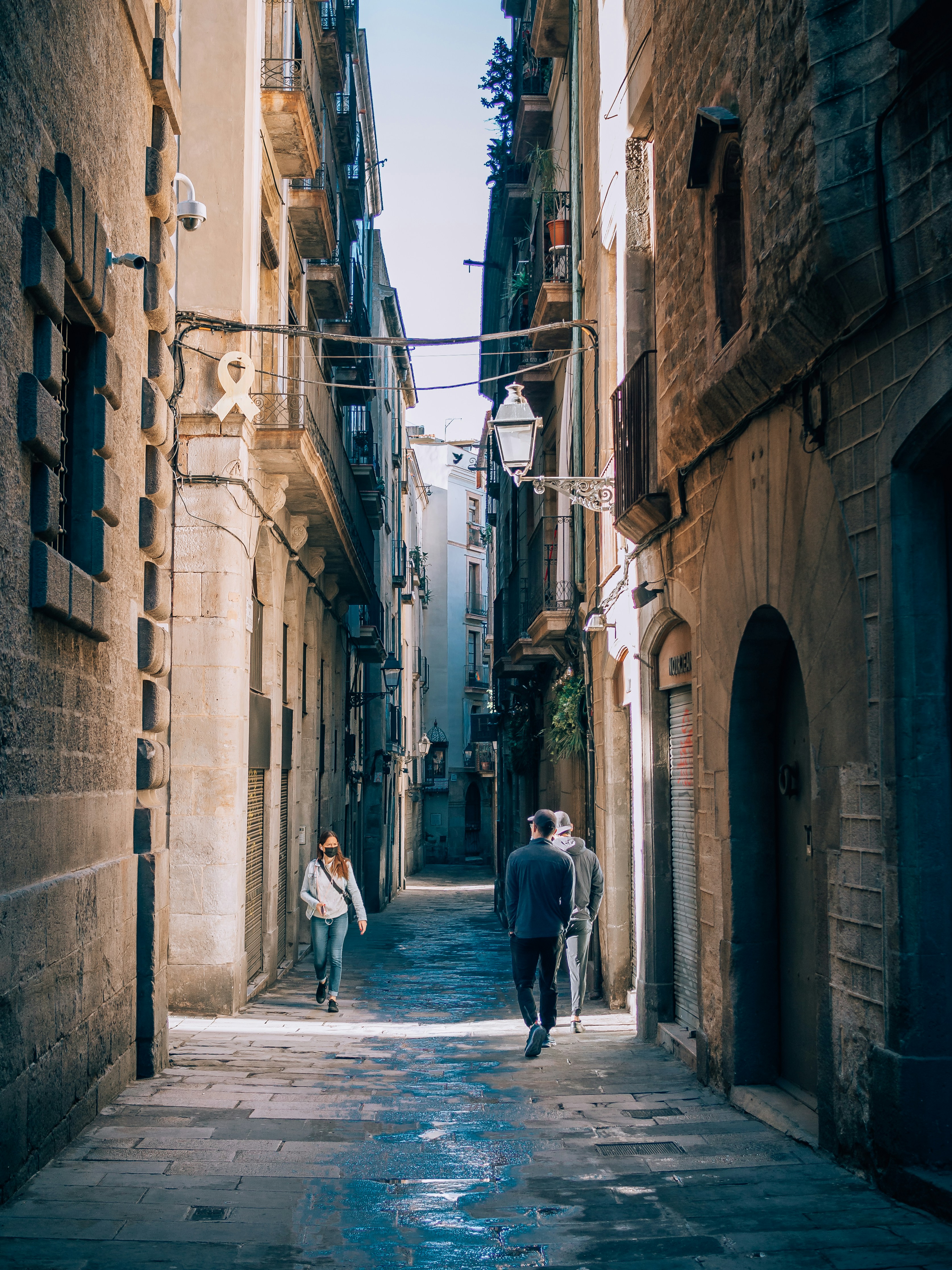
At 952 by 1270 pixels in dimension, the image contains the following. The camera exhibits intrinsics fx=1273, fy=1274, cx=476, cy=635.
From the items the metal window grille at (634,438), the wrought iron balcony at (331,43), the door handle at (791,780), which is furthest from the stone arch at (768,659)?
the wrought iron balcony at (331,43)

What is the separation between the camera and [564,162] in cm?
1778

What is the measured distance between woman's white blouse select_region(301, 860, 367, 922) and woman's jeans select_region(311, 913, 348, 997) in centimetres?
10

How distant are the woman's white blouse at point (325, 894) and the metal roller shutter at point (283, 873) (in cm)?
364

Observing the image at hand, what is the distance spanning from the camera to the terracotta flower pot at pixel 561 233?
16.6m

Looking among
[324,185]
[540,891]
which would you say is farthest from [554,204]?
[540,891]

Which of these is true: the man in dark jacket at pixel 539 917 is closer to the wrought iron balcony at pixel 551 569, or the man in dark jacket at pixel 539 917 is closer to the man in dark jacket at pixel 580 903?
the man in dark jacket at pixel 580 903

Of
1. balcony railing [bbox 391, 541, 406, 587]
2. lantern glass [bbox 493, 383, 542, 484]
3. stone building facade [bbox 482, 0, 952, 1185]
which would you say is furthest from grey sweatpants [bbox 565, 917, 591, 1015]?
balcony railing [bbox 391, 541, 406, 587]

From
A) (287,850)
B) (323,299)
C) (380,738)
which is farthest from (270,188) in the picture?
(380,738)

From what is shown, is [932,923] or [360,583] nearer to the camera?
[932,923]

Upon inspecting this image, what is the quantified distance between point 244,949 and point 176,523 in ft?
14.1

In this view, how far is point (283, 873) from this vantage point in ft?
55.3

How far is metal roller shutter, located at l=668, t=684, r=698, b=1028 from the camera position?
31.5 ft

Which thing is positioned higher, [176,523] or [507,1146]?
[176,523]

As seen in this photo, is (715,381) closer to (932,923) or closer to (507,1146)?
(932,923)
